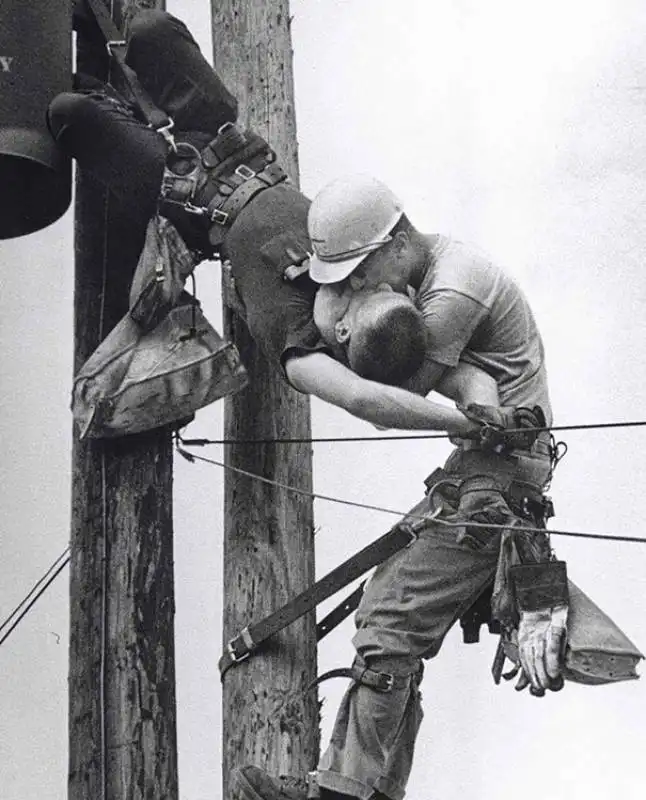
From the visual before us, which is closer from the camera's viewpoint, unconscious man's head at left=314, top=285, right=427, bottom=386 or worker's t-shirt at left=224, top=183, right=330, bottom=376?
unconscious man's head at left=314, top=285, right=427, bottom=386

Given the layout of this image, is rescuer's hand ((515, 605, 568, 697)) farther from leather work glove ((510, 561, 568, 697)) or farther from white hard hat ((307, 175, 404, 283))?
white hard hat ((307, 175, 404, 283))

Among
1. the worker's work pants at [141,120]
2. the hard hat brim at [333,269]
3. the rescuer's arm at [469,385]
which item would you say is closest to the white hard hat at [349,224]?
the hard hat brim at [333,269]

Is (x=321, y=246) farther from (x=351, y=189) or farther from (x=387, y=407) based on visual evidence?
(x=387, y=407)

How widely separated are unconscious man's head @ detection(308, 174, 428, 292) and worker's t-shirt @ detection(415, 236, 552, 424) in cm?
9

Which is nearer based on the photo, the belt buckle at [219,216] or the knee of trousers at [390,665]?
the knee of trousers at [390,665]

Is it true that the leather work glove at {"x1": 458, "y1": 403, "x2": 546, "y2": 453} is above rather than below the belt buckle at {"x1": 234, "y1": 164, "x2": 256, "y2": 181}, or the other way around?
below

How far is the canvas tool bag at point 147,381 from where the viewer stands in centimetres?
717

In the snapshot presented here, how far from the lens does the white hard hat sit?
670 cm

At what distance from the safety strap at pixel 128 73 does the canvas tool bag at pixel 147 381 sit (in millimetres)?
777

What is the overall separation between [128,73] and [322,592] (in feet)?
7.14

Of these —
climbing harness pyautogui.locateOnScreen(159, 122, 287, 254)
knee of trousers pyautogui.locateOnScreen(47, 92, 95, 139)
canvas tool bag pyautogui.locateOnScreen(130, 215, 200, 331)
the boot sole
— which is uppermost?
knee of trousers pyautogui.locateOnScreen(47, 92, 95, 139)

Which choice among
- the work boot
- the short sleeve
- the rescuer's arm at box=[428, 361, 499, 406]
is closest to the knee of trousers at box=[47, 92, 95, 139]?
the short sleeve

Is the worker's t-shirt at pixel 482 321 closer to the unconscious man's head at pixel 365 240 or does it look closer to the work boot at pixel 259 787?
the unconscious man's head at pixel 365 240

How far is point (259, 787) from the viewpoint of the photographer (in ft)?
21.1
